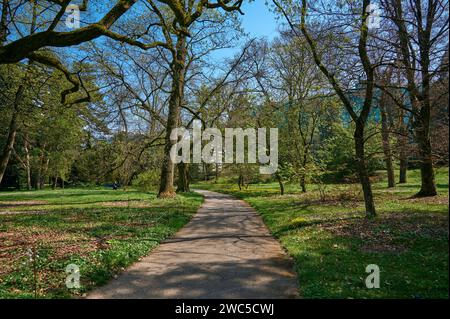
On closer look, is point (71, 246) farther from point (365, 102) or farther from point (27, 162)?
point (27, 162)

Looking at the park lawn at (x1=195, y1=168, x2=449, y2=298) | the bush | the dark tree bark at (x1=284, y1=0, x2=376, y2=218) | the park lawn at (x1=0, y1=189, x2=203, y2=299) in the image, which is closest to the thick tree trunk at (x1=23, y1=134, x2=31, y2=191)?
the bush

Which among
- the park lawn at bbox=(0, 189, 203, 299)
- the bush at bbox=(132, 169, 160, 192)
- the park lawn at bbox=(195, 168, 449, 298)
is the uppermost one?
the bush at bbox=(132, 169, 160, 192)

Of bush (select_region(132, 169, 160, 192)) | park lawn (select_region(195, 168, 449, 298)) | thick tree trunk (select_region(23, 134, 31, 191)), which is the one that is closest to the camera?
park lawn (select_region(195, 168, 449, 298))

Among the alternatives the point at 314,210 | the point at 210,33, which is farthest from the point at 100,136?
the point at 314,210

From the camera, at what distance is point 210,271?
779 centimetres

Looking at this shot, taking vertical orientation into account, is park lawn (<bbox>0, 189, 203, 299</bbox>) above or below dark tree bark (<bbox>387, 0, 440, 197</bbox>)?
below

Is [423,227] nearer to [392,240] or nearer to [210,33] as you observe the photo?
[392,240]

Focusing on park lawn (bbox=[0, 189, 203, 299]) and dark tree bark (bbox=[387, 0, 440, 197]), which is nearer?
park lawn (bbox=[0, 189, 203, 299])

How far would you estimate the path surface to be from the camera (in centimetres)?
645

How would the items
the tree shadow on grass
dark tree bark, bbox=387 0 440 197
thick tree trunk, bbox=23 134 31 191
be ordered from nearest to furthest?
the tree shadow on grass
dark tree bark, bbox=387 0 440 197
thick tree trunk, bbox=23 134 31 191

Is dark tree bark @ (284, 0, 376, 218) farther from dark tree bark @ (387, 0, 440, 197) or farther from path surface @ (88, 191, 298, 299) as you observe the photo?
path surface @ (88, 191, 298, 299)

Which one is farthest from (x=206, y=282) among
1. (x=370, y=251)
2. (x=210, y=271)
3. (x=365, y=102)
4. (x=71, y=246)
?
(x=365, y=102)

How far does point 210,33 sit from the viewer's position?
27484 mm
